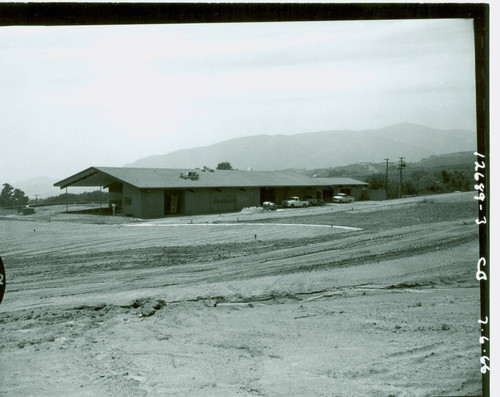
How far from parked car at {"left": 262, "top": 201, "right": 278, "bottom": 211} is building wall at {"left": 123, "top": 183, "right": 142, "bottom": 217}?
184cm

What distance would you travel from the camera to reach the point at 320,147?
3.28m

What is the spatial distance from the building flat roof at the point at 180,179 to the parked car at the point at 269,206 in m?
0.38

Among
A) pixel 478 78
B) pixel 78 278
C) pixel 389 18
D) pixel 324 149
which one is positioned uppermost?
pixel 389 18

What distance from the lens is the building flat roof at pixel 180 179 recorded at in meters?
3.05

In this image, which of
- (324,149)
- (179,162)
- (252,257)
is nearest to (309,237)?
(252,257)

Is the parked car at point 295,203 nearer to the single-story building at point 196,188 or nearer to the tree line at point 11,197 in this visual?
the single-story building at point 196,188

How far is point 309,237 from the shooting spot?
455 cm

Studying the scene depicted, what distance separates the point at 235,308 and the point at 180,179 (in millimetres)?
1695

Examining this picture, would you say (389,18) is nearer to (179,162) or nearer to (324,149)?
(324,149)

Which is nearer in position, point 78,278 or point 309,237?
point 78,278

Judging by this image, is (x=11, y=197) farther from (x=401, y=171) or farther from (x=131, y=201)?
(x=401, y=171)

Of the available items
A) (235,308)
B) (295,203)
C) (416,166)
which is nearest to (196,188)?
(295,203)

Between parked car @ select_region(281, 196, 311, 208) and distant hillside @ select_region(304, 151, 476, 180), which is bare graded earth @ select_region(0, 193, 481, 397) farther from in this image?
parked car @ select_region(281, 196, 311, 208)

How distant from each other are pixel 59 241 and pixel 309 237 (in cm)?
270
